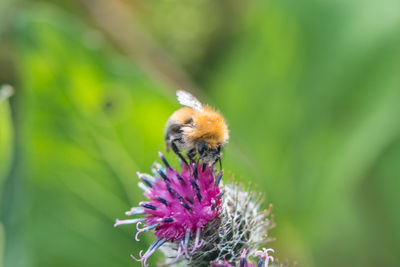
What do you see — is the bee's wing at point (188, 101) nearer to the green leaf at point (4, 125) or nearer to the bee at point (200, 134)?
the bee at point (200, 134)

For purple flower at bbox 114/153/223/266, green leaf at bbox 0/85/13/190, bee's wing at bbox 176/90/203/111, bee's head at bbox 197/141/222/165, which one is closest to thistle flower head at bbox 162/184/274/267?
purple flower at bbox 114/153/223/266

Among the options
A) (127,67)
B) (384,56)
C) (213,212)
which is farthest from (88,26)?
(213,212)

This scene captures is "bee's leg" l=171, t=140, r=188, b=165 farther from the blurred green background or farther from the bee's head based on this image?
the blurred green background

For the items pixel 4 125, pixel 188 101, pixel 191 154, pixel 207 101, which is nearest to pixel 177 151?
pixel 191 154

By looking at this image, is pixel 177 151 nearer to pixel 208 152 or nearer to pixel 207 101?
pixel 208 152

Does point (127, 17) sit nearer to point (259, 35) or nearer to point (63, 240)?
point (259, 35)
